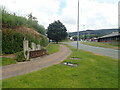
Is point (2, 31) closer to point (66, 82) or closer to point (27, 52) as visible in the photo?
point (27, 52)

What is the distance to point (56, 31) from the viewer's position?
44.4m

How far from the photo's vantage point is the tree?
4422cm

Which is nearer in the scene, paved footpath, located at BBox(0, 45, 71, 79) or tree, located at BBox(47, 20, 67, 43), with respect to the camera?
paved footpath, located at BBox(0, 45, 71, 79)

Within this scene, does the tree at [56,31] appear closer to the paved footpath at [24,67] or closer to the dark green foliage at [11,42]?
the dark green foliage at [11,42]

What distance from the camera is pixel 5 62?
302 inches

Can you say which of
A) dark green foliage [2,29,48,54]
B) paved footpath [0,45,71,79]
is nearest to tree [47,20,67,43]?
dark green foliage [2,29,48,54]

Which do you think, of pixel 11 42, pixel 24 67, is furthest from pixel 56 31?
pixel 24 67

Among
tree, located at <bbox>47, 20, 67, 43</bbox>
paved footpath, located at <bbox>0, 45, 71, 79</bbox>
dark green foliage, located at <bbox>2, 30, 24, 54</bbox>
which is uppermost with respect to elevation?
tree, located at <bbox>47, 20, 67, 43</bbox>

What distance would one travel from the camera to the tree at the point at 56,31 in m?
44.2

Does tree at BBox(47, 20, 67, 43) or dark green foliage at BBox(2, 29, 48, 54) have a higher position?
tree at BBox(47, 20, 67, 43)

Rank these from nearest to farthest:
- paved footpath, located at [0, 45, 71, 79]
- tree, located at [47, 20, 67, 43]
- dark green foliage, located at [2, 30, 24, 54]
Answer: paved footpath, located at [0, 45, 71, 79] < dark green foliage, located at [2, 30, 24, 54] < tree, located at [47, 20, 67, 43]

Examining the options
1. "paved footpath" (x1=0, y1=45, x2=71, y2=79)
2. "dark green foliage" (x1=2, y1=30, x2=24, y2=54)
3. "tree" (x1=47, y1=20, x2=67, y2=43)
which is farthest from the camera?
"tree" (x1=47, y1=20, x2=67, y2=43)

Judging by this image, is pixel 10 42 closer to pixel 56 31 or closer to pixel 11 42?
pixel 11 42

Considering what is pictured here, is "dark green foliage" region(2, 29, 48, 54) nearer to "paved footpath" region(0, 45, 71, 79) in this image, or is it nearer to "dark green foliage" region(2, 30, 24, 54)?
"dark green foliage" region(2, 30, 24, 54)
